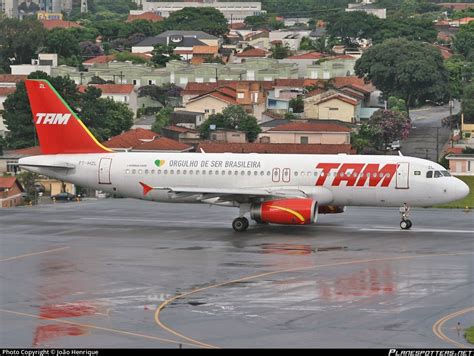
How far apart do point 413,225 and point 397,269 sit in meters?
14.7

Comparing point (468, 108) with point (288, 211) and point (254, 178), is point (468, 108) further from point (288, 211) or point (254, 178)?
point (288, 211)

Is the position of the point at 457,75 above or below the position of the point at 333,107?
above

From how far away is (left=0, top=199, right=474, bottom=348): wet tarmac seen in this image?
40375mm

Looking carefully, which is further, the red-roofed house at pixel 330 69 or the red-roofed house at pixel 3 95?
the red-roofed house at pixel 330 69

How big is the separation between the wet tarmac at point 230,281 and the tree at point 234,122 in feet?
189

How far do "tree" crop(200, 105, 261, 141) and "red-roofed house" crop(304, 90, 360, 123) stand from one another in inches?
471

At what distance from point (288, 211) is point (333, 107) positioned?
274 feet

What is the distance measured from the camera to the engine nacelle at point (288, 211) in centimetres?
6322

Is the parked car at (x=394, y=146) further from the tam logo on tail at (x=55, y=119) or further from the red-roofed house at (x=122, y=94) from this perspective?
the tam logo on tail at (x=55, y=119)

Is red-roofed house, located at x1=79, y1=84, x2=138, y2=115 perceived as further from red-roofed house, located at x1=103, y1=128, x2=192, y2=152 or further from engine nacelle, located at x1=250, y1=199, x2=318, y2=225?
engine nacelle, located at x1=250, y1=199, x2=318, y2=225

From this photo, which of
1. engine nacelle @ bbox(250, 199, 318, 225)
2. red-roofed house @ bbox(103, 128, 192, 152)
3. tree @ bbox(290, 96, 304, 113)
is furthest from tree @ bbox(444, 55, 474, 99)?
engine nacelle @ bbox(250, 199, 318, 225)

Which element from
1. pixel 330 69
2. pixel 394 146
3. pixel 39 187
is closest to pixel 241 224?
pixel 39 187

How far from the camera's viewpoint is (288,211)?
63438 millimetres

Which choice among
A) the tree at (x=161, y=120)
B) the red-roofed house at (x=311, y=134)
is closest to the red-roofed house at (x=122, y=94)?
the tree at (x=161, y=120)
